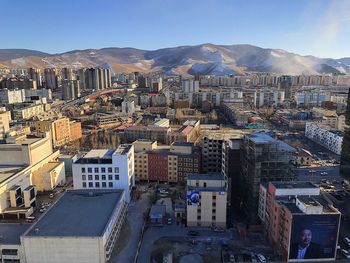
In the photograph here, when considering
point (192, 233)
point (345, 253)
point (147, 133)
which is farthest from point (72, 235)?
point (147, 133)

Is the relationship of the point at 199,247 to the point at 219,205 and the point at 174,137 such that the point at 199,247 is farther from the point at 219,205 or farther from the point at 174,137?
the point at 174,137

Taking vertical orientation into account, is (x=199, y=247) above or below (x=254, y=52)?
below

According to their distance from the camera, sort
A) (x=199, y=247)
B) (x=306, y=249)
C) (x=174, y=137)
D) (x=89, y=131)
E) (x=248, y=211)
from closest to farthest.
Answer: (x=306, y=249), (x=199, y=247), (x=248, y=211), (x=174, y=137), (x=89, y=131)

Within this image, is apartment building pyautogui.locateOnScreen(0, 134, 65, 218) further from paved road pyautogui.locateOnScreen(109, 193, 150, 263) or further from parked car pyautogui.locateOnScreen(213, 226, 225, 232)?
parked car pyautogui.locateOnScreen(213, 226, 225, 232)

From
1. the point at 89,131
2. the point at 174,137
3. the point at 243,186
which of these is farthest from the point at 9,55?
the point at 243,186

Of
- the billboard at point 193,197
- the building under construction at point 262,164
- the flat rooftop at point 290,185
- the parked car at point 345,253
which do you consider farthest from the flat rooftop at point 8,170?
the parked car at point 345,253

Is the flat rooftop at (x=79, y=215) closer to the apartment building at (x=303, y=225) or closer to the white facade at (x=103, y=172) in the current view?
the white facade at (x=103, y=172)

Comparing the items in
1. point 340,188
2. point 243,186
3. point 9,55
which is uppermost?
point 9,55

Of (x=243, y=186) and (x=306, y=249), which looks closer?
(x=306, y=249)
